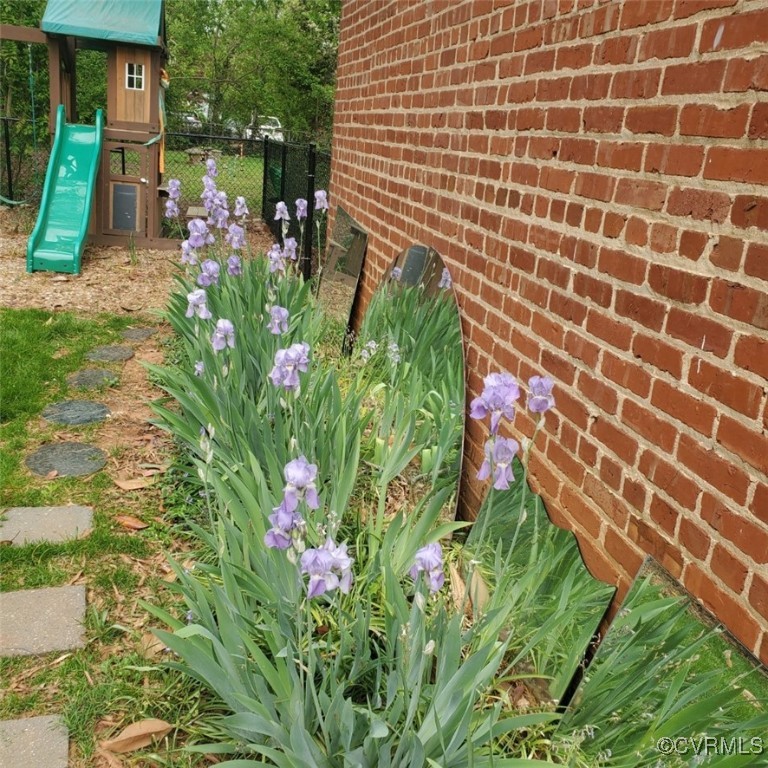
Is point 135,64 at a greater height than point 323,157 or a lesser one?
greater

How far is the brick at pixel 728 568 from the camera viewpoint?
165cm

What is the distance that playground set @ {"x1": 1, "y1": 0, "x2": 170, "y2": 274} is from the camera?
331 inches

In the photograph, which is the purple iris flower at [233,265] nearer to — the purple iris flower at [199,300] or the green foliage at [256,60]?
the purple iris flower at [199,300]

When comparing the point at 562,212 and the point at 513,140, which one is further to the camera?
the point at 513,140

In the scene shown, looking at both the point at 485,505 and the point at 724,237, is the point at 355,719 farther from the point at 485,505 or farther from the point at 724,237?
the point at 724,237

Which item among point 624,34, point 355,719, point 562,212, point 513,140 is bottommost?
point 355,719

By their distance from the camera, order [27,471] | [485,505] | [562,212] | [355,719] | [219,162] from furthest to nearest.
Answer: [219,162], [27,471], [485,505], [562,212], [355,719]

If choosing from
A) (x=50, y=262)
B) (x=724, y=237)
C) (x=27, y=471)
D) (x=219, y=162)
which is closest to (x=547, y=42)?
(x=724, y=237)

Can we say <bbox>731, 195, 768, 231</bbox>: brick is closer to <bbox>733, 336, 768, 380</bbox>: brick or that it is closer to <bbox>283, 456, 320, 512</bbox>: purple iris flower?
<bbox>733, 336, 768, 380</bbox>: brick

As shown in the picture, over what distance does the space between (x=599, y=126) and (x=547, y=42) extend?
1.86 feet

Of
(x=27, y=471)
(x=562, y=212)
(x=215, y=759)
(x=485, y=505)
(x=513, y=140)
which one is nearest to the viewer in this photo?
(x=215, y=759)

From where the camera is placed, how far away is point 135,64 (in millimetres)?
8953

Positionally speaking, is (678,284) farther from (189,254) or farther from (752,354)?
(189,254)

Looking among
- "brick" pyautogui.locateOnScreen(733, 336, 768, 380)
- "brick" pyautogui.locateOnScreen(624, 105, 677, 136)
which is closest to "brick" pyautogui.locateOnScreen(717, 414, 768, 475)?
"brick" pyautogui.locateOnScreen(733, 336, 768, 380)
